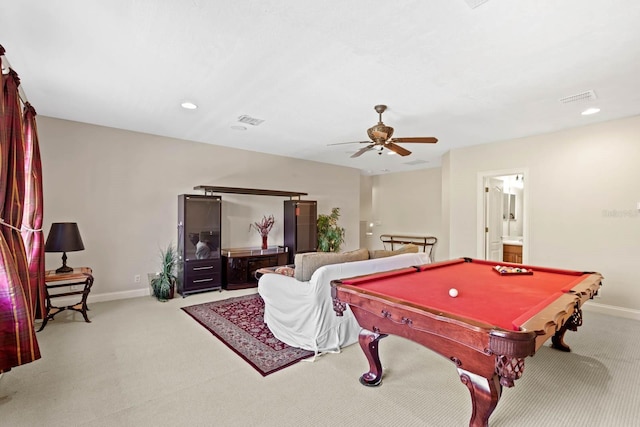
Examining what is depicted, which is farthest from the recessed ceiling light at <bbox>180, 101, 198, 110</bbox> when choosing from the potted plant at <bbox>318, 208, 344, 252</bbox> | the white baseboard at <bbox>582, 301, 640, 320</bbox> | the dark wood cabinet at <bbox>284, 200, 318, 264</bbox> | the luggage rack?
the luggage rack

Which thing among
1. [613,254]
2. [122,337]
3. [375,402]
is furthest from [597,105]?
[122,337]

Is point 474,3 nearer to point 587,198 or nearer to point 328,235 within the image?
point 587,198

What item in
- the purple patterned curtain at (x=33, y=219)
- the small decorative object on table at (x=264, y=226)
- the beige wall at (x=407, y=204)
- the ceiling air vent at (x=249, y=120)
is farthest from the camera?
the beige wall at (x=407, y=204)

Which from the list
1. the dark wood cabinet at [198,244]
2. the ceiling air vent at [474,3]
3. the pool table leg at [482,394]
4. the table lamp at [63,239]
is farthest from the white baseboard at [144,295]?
the ceiling air vent at [474,3]

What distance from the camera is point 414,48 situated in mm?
2369

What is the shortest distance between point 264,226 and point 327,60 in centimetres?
388

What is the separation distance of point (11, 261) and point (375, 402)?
2.69m

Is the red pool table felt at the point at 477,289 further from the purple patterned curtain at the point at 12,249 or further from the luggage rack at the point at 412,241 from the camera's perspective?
the luggage rack at the point at 412,241

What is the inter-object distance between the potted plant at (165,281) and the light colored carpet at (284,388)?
136 cm

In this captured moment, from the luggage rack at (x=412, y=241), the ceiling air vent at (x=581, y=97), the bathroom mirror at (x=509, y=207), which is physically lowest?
the luggage rack at (x=412, y=241)

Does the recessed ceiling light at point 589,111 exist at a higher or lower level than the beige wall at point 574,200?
higher

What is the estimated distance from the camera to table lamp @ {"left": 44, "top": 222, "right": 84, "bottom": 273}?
352 cm

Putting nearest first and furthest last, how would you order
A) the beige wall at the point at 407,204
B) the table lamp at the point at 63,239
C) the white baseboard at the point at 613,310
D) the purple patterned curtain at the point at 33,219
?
the purple patterned curtain at the point at 33,219 → the table lamp at the point at 63,239 → the white baseboard at the point at 613,310 → the beige wall at the point at 407,204

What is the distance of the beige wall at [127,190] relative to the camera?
13.9 ft
